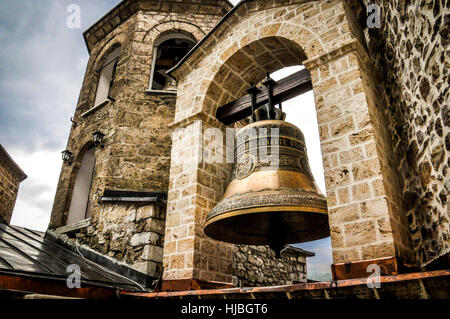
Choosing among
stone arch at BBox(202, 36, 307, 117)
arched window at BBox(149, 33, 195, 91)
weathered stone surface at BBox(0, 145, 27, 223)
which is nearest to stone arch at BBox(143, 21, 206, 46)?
arched window at BBox(149, 33, 195, 91)

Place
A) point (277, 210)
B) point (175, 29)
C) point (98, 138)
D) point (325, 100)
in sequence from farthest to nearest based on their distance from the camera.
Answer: point (175, 29) → point (98, 138) → point (325, 100) → point (277, 210)

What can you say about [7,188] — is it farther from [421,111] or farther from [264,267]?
[421,111]

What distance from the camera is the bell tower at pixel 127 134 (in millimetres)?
4941

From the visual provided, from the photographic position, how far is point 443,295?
1.65 meters

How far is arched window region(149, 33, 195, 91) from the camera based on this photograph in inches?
304

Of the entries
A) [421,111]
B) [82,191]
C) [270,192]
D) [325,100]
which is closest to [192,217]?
[270,192]

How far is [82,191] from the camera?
6.88 m

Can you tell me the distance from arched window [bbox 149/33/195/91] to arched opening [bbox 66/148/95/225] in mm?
2300

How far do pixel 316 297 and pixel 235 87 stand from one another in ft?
9.76

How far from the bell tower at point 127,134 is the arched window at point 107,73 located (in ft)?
0.08

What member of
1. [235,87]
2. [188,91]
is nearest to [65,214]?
[188,91]

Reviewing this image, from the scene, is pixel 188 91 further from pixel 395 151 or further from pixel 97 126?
pixel 97 126

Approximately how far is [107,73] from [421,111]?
305 inches

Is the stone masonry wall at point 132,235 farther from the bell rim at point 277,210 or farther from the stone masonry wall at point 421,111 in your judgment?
the stone masonry wall at point 421,111
